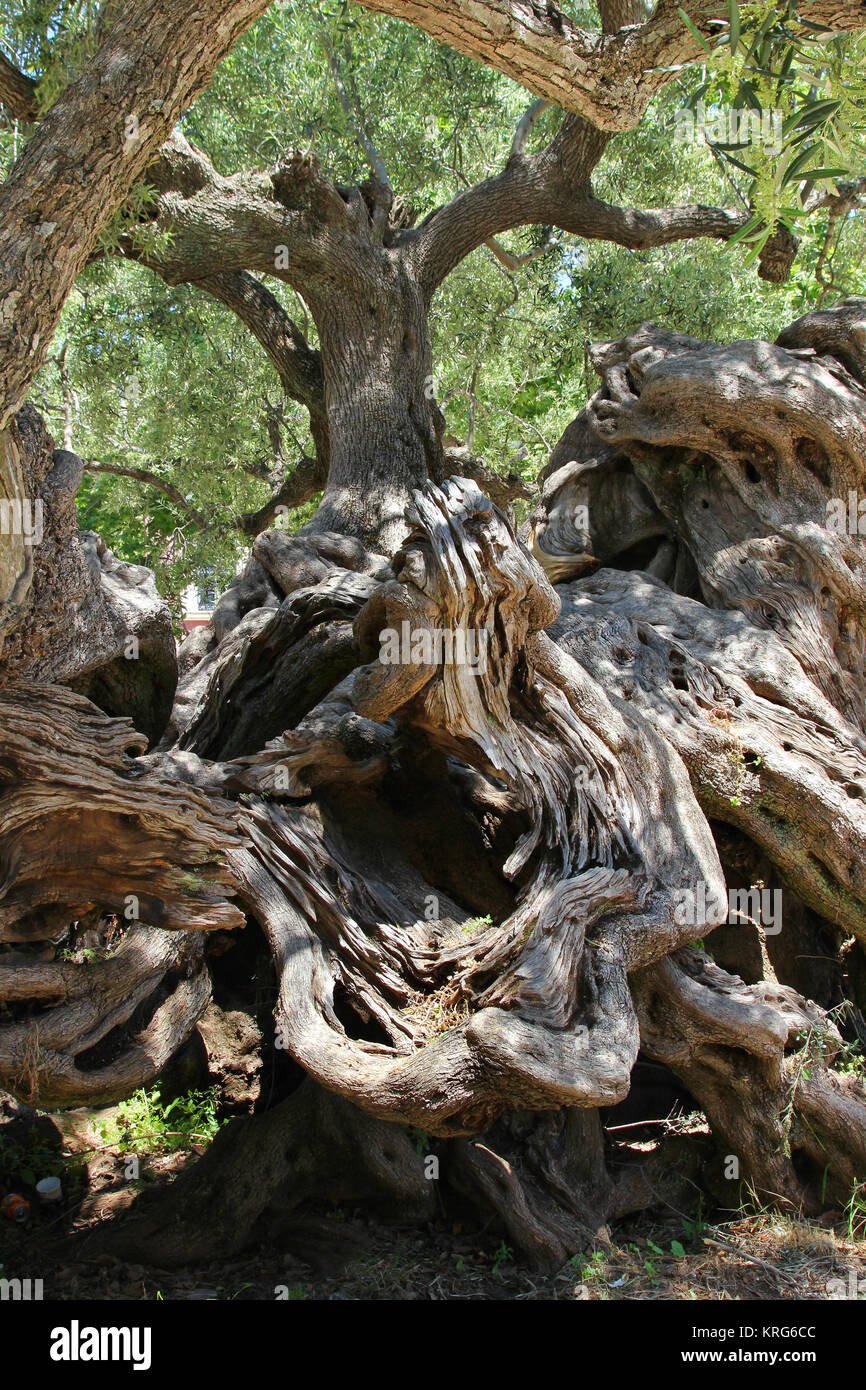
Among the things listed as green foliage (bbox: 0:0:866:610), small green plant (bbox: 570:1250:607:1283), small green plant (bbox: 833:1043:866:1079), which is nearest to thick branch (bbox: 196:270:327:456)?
green foliage (bbox: 0:0:866:610)

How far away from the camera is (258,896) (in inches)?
182

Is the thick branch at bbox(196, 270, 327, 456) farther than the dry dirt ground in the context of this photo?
Yes

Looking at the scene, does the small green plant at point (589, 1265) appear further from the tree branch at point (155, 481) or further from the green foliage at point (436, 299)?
the tree branch at point (155, 481)

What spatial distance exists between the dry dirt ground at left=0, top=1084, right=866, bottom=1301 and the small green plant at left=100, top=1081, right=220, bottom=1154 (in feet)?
1.52

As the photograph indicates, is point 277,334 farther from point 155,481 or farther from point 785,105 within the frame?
point 785,105

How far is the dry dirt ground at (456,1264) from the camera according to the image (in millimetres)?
4238

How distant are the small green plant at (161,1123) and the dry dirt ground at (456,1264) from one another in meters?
0.46

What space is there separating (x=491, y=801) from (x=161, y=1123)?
2.46 m

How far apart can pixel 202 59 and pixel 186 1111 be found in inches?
191

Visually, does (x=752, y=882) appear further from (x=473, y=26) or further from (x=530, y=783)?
(x=473, y=26)

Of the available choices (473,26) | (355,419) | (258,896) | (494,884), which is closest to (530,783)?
(494,884)

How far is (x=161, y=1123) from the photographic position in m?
5.63

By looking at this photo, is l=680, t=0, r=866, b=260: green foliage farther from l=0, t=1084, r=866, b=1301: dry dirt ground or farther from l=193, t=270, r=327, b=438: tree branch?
→ l=193, t=270, r=327, b=438: tree branch

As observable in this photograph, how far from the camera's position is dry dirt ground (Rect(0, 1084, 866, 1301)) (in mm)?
4238
